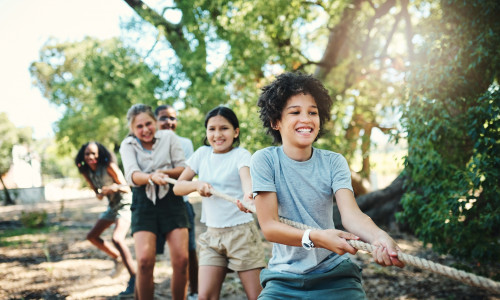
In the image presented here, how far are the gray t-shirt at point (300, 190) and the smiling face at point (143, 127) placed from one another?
1.75 meters

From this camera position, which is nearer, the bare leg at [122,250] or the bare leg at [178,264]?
the bare leg at [178,264]

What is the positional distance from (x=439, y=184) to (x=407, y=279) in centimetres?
154

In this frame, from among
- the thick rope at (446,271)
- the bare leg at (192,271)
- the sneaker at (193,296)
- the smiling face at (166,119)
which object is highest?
the smiling face at (166,119)

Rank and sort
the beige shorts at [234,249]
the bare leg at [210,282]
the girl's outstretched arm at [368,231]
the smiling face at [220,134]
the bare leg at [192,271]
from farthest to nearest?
the bare leg at [192,271], the smiling face at [220,134], the beige shorts at [234,249], the bare leg at [210,282], the girl's outstretched arm at [368,231]

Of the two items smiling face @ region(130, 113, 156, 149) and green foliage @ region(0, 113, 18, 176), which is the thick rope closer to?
smiling face @ region(130, 113, 156, 149)

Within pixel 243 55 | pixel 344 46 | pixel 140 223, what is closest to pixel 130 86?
pixel 243 55

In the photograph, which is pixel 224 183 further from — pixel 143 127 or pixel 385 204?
pixel 385 204

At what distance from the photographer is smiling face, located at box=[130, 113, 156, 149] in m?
3.56

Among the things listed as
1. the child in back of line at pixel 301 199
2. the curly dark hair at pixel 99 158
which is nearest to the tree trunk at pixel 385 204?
the curly dark hair at pixel 99 158

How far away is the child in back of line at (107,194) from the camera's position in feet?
15.1

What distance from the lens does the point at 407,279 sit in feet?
16.1

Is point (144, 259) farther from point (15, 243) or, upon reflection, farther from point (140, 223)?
point (15, 243)

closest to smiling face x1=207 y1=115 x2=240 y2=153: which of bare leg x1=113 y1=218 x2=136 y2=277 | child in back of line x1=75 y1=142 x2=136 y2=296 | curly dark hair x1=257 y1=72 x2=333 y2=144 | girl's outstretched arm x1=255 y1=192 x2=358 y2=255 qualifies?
curly dark hair x1=257 y1=72 x2=333 y2=144

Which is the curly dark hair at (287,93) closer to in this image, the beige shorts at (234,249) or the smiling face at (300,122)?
the smiling face at (300,122)
